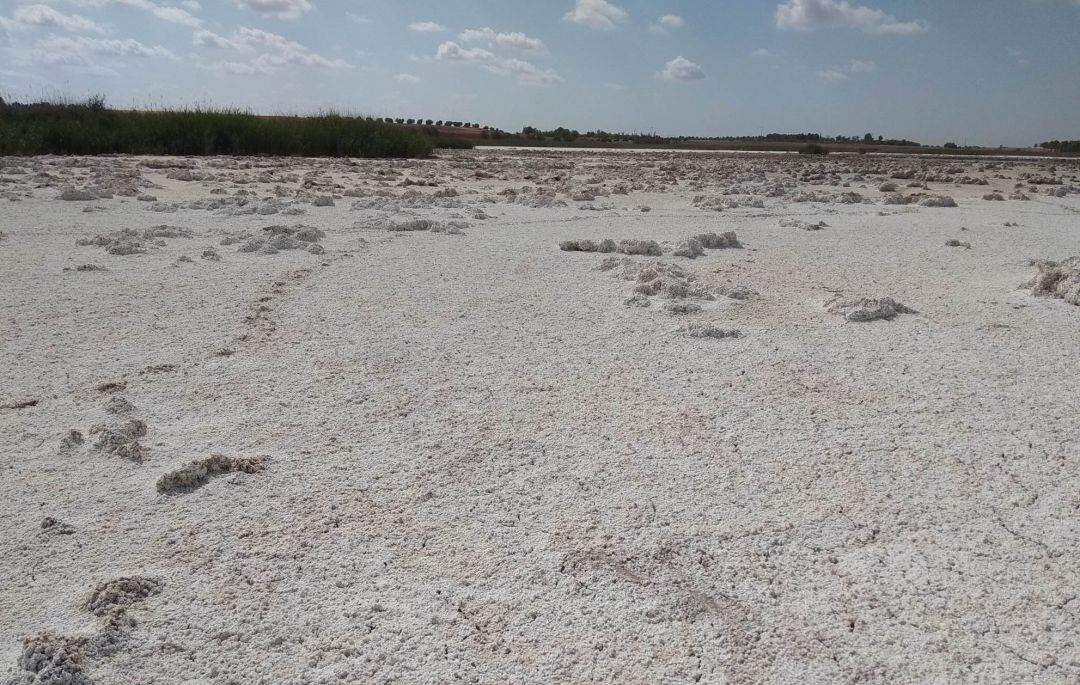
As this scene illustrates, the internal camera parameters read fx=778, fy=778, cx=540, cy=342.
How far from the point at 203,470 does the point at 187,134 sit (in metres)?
15.8

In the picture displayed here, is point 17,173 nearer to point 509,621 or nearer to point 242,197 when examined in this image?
point 242,197

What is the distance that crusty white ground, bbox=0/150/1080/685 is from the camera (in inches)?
57.8

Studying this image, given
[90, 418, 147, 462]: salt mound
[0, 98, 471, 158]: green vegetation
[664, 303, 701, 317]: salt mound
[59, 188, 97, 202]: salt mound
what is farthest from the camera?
[0, 98, 471, 158]: green vegetation

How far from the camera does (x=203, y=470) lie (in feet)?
6.65

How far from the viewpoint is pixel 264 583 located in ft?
5.32

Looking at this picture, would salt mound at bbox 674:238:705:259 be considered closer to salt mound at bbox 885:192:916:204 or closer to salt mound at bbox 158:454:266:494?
salt mound at bbox 158:454:266:494

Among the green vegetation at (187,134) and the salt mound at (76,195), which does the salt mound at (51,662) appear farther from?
the green vegetation at (187,134)

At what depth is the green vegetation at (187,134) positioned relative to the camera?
14.2 meters

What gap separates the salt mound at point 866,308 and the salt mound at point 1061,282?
0.80 metres

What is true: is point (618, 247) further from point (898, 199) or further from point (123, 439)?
point (898, 199)

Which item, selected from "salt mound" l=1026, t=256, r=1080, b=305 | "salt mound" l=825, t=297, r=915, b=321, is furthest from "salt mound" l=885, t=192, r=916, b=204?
"salt mound" l=825, t=297, r=915, b=321

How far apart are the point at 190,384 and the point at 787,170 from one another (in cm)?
1566

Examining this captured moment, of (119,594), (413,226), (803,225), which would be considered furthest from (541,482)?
(803,225)

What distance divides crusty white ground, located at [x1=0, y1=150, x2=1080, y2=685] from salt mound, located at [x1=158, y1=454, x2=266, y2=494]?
4 centimetres
